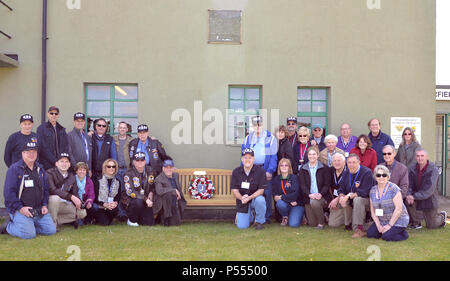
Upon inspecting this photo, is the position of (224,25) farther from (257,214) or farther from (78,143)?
(257,214)

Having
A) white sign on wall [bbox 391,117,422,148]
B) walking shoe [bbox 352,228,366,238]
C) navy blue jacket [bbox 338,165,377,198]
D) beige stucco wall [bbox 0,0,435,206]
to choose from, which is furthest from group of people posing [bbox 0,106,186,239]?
white sign on wall [bbox 391,117,422,148]

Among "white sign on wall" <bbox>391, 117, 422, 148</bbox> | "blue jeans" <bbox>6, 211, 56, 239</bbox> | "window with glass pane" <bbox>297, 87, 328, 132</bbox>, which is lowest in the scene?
"blue jeans" <bbox>6, 211, 56, 239</bbox>

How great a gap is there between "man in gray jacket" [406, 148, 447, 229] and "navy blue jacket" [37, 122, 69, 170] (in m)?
6.24

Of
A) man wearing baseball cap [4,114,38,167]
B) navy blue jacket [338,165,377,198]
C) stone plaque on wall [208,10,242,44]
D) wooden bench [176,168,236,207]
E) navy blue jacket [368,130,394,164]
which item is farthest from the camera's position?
stone plaque on wall [208,10,242,44]

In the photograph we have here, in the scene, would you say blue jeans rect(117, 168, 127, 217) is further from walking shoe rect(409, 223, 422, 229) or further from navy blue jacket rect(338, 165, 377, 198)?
walking shoe rect(409, 223, 422, 229)

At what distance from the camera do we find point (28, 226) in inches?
221

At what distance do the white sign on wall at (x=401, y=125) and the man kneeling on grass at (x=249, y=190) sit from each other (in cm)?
366

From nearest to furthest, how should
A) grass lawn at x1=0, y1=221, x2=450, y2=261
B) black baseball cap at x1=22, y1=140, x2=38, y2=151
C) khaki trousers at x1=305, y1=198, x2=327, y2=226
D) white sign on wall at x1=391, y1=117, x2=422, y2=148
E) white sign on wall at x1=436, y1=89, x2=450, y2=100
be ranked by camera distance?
grass lawn at x1=0, y1=221, x2=450, y2=261 < black baseball cap at x1=22, y1=140, x2=38, y2=151 < khaki trousers at x1=305, y1=198, x2=327, y2=226 < white sign on wall at x1=391, y1=117, x2=422, y2=148 < white sign on wall at x1=436, y1=89, x2=450, y2=100

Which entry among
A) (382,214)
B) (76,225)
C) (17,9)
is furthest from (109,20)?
(382,214)

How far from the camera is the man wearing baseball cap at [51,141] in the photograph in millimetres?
6457

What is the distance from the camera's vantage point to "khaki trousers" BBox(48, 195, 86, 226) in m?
6.12

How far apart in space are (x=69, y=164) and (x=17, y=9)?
155 inches

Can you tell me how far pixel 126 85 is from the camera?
8109 mm

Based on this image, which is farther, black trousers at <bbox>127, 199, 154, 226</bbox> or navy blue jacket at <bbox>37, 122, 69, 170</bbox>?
black trousers at <bbox>127, 199, 154, 226</bbox>
